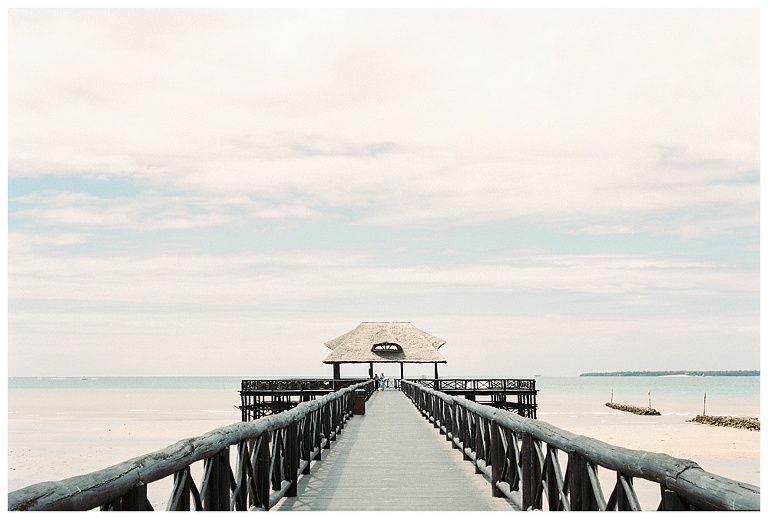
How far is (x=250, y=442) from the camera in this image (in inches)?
291

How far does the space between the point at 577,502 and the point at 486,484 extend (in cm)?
403

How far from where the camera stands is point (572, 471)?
5828 millimetres

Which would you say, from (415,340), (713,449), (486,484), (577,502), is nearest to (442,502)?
(486,484)

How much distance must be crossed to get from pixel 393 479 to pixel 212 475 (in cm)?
455

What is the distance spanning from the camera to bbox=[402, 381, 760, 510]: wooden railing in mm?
3732

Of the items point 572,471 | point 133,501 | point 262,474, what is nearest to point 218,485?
point 262,474

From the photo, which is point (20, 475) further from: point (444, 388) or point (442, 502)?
point (442, 502)

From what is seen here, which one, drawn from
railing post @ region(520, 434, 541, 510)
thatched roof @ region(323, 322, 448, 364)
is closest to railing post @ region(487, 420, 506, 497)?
railing post @ region(520, 434, 541, 510)

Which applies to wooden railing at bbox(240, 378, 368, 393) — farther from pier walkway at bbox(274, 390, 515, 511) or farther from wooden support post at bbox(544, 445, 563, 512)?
wooden support post at bbox(544, 445, 563, 512)

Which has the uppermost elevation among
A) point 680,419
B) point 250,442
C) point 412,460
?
point 250,442

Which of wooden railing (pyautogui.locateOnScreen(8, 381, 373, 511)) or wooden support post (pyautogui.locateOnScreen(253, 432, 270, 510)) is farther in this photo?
wooden support post (pyautogui.locateOnScreen(253, 432, 270, 510))

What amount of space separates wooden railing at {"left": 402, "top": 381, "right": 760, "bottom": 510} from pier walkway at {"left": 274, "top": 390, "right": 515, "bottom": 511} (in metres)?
0.36

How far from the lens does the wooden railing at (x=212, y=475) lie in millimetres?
3604

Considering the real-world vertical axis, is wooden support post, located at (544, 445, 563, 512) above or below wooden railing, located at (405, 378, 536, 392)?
above
